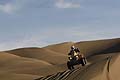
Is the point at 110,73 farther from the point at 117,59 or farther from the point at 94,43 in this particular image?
the point at 94,43

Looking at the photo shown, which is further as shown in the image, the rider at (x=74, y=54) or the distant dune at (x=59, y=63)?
the rider at (x=74, y=54)

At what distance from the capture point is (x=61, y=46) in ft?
258

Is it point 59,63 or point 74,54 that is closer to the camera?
point 74,54

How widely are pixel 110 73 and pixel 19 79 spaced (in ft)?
33.6

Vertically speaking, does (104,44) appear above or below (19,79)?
above

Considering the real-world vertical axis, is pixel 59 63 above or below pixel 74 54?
above

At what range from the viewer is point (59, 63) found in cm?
5425

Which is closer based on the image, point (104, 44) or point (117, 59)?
point (117, 59)

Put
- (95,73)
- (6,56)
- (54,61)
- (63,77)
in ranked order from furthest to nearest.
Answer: (6,56) < (54,61) < (63,77) < (95,73)

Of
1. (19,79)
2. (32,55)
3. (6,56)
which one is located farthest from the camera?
(32,55)

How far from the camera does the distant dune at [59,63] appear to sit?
20.5 metres

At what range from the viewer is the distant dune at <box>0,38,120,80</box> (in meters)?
20.5

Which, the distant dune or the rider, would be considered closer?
the distant dune

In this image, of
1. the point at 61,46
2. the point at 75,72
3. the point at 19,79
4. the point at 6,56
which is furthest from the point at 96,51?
the point at 75,72
